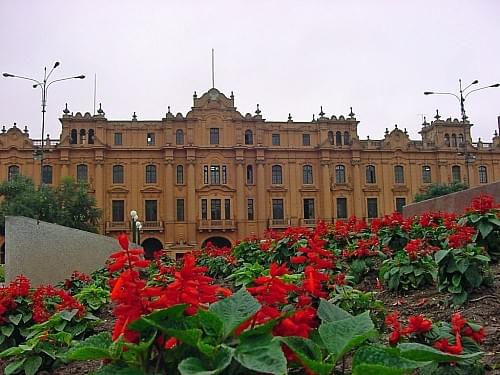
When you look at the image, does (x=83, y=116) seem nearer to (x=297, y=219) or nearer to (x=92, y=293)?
(x=297, y=219)

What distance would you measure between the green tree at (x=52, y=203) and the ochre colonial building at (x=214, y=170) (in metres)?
4.43

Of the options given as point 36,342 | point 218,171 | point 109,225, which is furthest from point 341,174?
point 36,342

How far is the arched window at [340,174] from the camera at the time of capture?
4280cm

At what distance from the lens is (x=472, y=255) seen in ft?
15.0

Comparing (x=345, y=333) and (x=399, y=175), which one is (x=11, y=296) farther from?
(x=399, y=175)

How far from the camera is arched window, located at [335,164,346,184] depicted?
42.8m

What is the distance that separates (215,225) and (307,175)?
8.09 m

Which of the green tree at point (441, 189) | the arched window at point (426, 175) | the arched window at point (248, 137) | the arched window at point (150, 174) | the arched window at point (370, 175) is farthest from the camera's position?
the arched window at point (426, 175)

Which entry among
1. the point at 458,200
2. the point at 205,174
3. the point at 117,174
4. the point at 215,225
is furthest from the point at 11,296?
the point at 117,174

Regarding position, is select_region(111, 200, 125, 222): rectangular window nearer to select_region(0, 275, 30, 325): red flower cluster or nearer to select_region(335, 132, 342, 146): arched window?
select_region(335, 132, 342, 146): arched window

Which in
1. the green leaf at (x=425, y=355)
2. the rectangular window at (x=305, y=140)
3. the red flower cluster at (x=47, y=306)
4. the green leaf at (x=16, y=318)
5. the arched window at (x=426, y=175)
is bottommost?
the green leaf at (x=16, y=318)

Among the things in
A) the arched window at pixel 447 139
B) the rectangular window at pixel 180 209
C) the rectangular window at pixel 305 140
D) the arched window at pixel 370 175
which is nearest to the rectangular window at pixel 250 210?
the rectangular window at pixel 180 209

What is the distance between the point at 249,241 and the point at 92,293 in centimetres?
368

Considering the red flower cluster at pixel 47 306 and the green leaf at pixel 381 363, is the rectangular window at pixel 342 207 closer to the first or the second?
the red flower cluster at pixel 47 306
